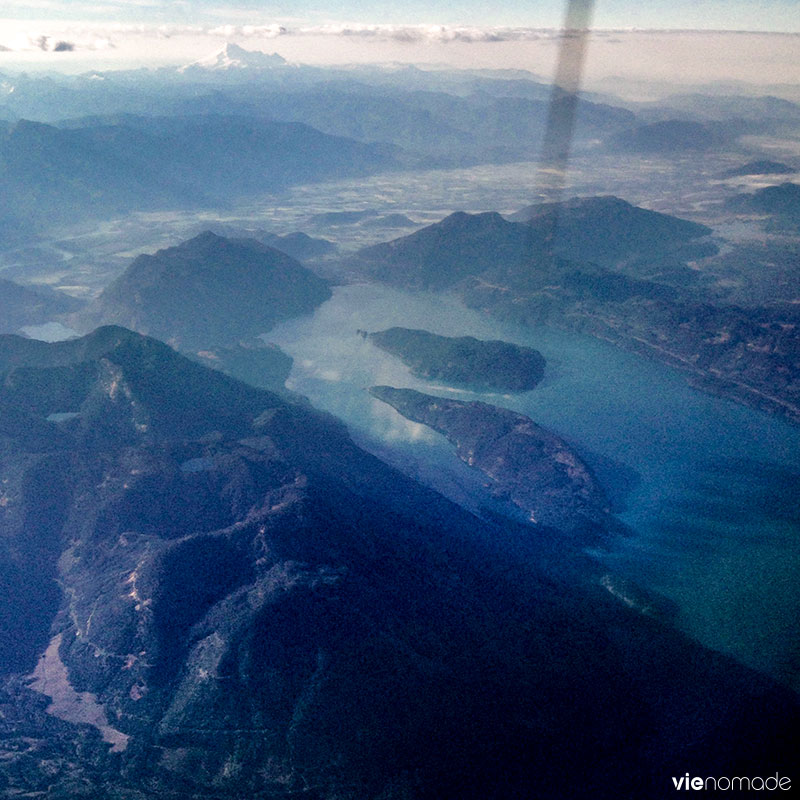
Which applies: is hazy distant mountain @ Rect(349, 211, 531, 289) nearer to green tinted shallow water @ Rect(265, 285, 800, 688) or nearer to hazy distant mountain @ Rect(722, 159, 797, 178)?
green tinted shallow water @ Rect(265, 285, 800, 688)

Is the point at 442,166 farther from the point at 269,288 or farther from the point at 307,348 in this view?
the point at 307,348

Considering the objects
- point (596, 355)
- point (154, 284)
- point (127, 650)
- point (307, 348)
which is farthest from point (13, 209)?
point (127, 650)

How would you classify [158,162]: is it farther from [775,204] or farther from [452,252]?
[775,204]

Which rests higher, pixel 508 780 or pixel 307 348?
pixel 508 780

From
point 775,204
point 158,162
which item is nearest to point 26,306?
point 158,162

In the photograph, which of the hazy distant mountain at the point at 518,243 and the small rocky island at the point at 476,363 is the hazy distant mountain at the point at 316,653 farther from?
the hazy distant mountain at the point at 518,243

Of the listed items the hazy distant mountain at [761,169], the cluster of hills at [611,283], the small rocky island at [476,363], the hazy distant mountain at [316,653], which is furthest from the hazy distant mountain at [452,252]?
the hazy distant mountain at [761,169]

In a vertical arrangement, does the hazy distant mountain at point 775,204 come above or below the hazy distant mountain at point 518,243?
above
